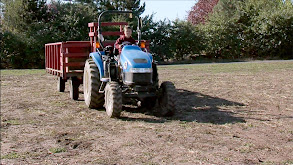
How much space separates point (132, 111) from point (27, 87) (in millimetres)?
5619

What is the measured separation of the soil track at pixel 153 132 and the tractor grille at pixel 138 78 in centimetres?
69

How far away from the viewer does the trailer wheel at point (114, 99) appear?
24.7ft

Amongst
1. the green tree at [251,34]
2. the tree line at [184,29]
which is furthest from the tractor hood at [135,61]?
the green tree at [251,34]

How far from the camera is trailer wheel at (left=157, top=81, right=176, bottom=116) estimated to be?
26.1ft

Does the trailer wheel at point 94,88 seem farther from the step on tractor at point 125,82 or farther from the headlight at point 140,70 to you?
the headlight at point 140,70

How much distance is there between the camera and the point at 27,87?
Answer: 13.1m

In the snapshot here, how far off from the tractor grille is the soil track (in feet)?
2.27

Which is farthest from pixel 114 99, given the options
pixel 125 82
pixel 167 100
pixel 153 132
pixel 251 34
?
pixel 251 34

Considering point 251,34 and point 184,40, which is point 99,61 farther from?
point 251,34

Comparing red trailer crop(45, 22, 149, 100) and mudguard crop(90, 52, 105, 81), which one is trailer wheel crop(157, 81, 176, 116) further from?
red trailer crop(45, 22, 149, 100)

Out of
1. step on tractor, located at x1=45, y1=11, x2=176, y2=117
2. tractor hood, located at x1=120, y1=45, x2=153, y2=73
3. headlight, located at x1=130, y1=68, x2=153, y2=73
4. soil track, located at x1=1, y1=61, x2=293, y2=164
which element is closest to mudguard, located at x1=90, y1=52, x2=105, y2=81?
step on tractor, located at x1=45, y1=11, x2=176, y2=117

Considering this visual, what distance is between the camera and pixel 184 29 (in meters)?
31.0

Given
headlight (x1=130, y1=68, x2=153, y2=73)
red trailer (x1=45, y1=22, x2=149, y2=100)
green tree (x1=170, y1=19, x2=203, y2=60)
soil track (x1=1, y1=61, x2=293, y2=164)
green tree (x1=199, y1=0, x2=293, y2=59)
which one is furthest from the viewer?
green tree (x1=199, y1=0, x2=293, y2=59)

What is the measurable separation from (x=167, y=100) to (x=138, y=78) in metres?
0.71
